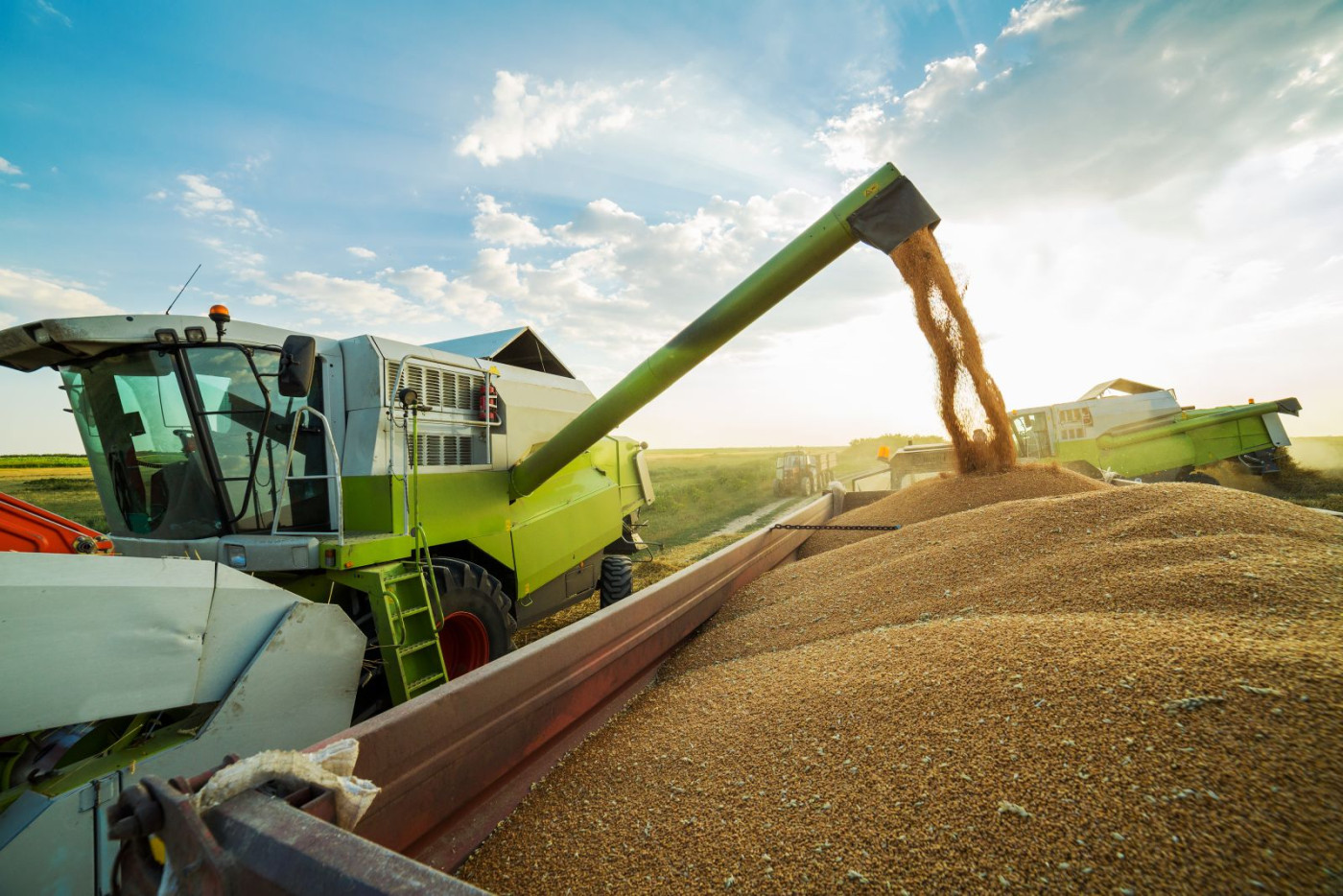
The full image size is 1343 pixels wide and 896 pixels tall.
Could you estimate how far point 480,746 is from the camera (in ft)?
6.26

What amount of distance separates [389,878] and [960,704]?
1.65 m

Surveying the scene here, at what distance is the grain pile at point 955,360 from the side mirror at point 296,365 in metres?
3.66

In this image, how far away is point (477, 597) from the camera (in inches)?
144

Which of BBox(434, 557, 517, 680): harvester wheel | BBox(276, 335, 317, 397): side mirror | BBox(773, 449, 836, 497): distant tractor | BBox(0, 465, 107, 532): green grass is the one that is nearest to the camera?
BBox(276, 335, 317, 397): side mirror

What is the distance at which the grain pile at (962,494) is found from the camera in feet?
16.4

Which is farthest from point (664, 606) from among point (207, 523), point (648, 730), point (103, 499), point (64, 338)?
point (103, 499)

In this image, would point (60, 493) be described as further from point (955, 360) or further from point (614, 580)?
point (955, 360)

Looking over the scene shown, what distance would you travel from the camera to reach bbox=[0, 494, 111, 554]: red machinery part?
3.47 m

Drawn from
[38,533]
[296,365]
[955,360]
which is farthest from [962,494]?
[38,533]

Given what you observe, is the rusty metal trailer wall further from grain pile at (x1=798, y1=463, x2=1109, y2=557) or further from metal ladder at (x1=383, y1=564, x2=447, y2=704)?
grain pile at (x1=798, y1=463, x2=1109, y2=557)

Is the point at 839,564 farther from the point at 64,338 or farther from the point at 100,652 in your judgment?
the point at 64,338

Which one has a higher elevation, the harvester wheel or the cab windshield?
the cab windshield

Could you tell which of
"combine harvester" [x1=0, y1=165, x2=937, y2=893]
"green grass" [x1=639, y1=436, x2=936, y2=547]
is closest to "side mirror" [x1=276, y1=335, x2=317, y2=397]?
"combine harvester" [x1=0, y1=165, x2=937, y2=893]

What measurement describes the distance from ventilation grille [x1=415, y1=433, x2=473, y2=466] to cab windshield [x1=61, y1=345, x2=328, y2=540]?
2.19ft
